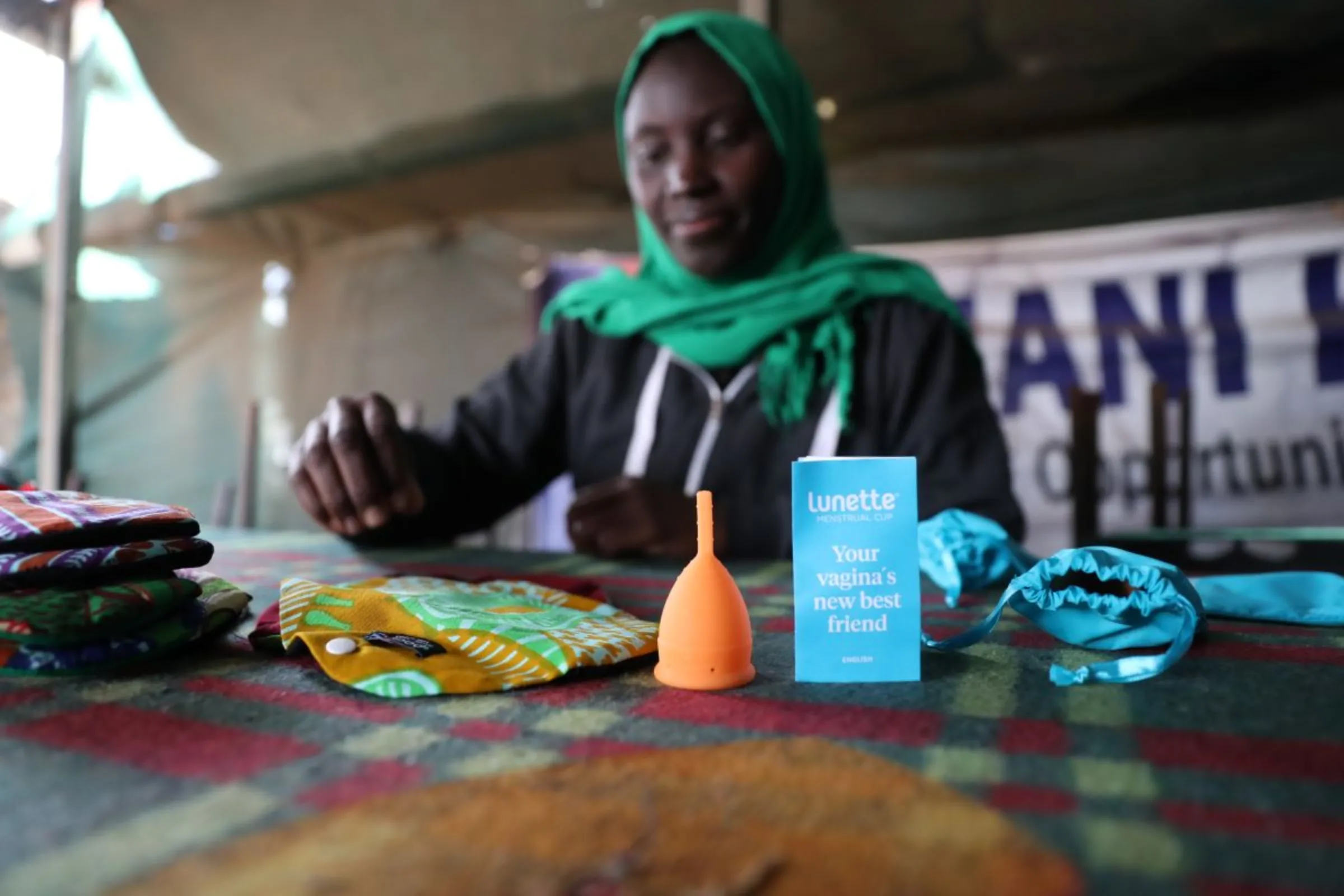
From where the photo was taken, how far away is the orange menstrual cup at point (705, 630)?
19.5 inches

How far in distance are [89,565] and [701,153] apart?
→ 3.26ft

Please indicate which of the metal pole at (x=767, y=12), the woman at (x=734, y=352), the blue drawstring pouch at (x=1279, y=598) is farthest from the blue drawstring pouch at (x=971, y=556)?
the metal pole at (x=767, y=12)

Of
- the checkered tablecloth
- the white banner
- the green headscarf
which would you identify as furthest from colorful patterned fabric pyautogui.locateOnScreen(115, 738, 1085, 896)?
the white banner

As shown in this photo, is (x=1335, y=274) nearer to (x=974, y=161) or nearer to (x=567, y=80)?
(x=974, y=161)

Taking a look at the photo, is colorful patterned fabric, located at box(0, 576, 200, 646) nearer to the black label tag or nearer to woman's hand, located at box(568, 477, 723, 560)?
the black label tag

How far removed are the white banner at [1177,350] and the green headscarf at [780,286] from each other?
121cm

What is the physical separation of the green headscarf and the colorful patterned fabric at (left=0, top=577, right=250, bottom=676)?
88 centimetres

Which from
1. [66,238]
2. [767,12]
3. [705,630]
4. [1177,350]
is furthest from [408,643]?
[66,238]

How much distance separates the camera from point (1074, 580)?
613 mm

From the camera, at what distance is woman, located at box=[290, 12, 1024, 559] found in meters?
1.21

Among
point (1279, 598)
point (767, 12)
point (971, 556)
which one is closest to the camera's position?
point (1279, 598)

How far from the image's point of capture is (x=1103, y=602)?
58cm

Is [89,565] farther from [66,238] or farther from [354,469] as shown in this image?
[66,238]

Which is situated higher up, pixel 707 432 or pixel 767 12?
pixel 767 12
